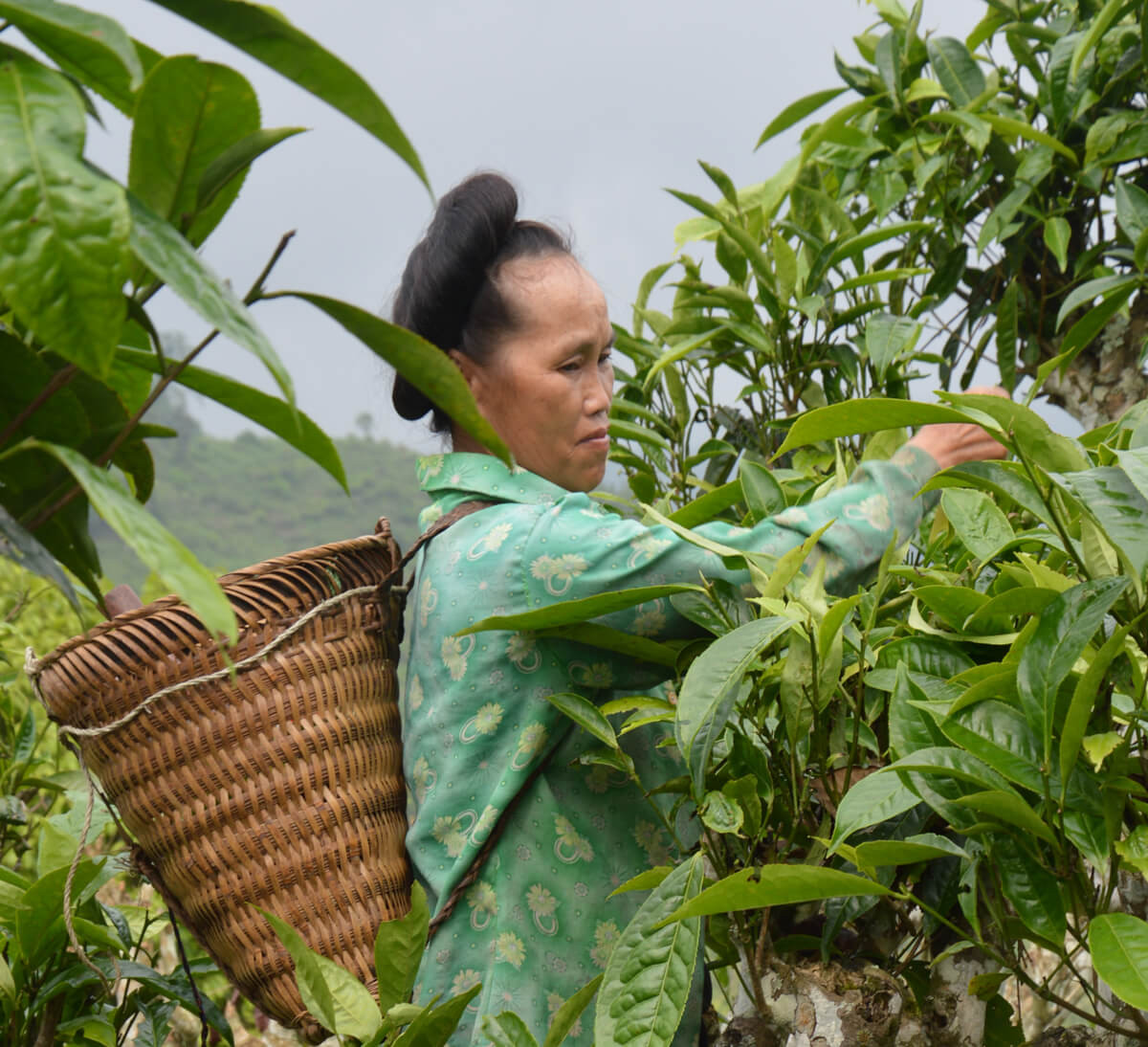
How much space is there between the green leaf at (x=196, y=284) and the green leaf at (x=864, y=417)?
36 cm

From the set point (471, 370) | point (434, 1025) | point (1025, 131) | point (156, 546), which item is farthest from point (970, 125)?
point (156, 546)

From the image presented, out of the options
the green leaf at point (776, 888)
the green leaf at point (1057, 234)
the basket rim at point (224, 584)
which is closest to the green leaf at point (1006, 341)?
the green leaf at point (1057, 234)

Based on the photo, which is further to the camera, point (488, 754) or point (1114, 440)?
point (488, 754)

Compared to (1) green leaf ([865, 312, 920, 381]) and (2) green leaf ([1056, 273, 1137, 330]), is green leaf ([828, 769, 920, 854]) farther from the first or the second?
(2) green leaf ([1056, 273, 1137, 330])

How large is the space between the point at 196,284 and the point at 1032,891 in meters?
0.56

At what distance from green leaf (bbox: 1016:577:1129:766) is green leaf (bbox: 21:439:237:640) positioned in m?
0.43

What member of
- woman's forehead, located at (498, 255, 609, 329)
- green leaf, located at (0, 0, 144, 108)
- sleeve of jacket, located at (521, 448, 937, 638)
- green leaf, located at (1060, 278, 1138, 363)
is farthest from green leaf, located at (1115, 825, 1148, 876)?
woman's forehead, located at (498, 255, 609, 329)

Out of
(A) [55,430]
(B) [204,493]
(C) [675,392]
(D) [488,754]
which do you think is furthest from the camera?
(B) [204,493]

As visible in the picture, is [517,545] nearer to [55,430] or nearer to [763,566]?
[763,566]

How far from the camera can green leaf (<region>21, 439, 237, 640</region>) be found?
40 cm

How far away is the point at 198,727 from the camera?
3.25ft

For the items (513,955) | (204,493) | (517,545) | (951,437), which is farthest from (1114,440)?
(204,493)

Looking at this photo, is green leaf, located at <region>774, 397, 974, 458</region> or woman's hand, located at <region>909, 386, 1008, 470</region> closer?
green leaf, located at <region>774, 397, 974, 458</region>

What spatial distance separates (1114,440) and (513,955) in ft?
2.00
